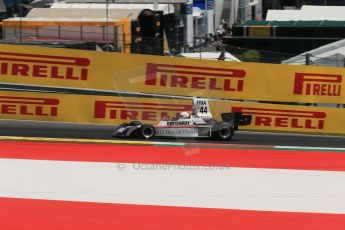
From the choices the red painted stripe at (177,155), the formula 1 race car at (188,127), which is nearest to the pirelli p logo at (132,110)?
the formula 1 race car at (188,127)

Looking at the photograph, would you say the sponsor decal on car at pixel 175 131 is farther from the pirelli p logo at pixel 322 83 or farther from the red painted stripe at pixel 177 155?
the pirelli p logo at pixel 322 83

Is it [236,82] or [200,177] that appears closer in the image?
[200,177]

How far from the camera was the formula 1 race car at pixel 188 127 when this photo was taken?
13.0 metres

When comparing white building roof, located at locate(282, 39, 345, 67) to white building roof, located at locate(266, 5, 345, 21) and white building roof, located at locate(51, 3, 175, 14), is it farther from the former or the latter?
white building roof, located at locate(266, 5, 345, 21)

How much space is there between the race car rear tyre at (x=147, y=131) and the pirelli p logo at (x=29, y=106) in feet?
9.51

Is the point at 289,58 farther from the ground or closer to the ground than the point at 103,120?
farther from the ground

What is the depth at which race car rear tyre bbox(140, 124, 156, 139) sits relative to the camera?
12.9 metres

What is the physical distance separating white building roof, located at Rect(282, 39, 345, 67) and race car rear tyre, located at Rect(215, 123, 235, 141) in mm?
3324

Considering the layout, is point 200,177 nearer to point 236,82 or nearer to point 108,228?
point 108,228

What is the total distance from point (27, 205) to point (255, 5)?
41816 mm

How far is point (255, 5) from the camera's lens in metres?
47.0

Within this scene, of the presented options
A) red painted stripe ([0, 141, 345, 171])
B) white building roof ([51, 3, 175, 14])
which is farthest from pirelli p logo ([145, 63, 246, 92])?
white building roof ([51, 3, 175, 14])

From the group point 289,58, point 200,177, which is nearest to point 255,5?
point 289,58

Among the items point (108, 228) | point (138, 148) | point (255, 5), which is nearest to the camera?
point (108, 228)
